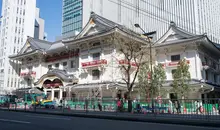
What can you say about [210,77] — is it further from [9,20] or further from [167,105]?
[9,20]

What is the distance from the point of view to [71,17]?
92.1m

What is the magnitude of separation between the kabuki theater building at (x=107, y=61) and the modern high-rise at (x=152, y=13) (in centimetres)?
4491

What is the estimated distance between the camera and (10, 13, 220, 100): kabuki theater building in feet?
91.7

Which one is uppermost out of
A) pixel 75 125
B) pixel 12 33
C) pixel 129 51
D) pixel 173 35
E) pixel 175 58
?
pixel 12 33

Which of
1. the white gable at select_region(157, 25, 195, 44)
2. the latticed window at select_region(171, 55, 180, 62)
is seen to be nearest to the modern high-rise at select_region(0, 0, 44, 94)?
the white gable at select_region(157, 25, 195, 44)

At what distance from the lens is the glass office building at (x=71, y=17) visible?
87.4 metres

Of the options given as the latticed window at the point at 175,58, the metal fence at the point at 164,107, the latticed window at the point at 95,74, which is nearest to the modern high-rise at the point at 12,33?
the latticed window at the point at 95,74

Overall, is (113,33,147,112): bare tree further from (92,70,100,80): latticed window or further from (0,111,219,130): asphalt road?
(0,111,219,130): asphalt road

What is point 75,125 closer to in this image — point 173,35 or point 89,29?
point 89,29

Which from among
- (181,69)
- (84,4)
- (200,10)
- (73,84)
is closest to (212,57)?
(181,69)

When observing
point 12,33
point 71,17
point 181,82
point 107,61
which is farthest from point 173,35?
point 71,17

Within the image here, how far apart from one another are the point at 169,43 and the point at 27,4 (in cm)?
4439

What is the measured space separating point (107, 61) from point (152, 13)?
59165 millimetres

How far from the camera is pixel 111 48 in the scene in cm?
2962
